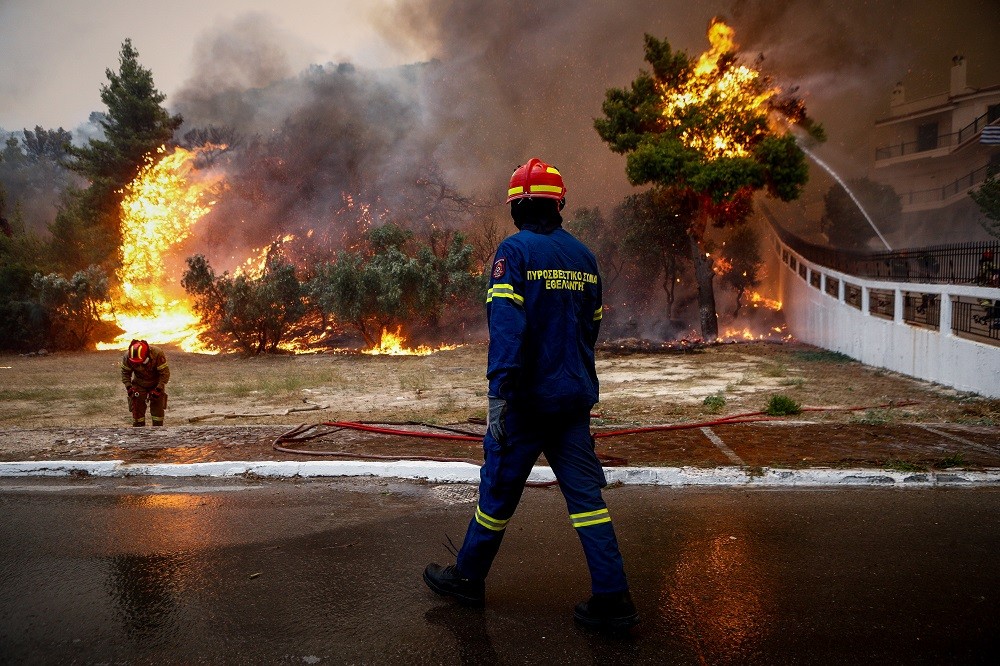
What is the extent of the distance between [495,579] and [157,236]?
3362cm

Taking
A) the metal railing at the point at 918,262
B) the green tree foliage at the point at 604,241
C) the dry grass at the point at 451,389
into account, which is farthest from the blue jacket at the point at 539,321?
the green tree foliage at the point at 604,241

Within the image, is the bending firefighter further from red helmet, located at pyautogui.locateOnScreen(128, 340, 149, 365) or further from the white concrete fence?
the white concrete fence

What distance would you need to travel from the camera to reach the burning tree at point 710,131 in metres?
20.1

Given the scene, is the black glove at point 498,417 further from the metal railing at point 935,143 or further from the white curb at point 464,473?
the metal railing at point 935,143

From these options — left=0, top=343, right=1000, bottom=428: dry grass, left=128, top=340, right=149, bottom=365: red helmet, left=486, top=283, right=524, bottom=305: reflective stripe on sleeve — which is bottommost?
left=0, top=343, right=1000, bottom=428: dry grass

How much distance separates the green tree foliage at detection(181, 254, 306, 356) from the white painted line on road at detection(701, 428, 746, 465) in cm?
1898

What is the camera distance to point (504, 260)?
3.05m

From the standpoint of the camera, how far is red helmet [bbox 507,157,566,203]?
322cm

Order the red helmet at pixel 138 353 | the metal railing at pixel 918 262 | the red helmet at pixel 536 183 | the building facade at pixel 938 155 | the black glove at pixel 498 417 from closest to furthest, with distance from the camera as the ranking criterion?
the black glove at pixel 498 417 → the red helmet at pixel 536 183 → the red helmet at pixel 138 353 → the metal railing at pixel 918 262 → the building facade at pixel 938 155

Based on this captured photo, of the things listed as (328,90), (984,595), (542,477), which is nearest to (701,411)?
(542,477)

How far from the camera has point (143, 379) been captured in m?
8.84

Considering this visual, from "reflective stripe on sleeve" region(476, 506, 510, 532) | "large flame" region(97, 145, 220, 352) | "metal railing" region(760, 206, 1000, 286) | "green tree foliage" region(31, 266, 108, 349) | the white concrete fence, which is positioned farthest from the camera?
"large flame" region(97, 145, 220, 352)

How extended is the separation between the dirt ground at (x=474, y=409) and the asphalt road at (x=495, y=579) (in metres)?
0.99

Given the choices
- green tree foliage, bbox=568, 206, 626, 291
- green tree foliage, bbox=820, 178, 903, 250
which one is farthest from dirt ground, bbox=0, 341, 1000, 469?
green tree foliage, bbox=820, 178, 903, 250
